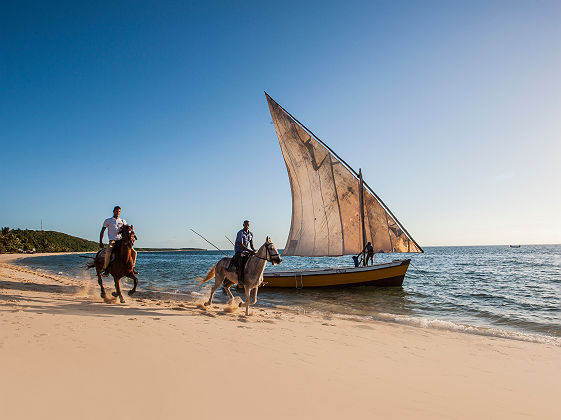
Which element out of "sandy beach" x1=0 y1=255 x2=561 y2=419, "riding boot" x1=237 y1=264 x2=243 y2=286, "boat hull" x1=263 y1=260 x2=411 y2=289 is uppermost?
"riding boot" x1=237 y1=264 x2=243 y2=286

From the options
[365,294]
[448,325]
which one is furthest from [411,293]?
[448,325]

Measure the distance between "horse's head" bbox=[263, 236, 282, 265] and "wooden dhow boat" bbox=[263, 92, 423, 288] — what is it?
33.6 ft

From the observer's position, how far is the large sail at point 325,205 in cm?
1944

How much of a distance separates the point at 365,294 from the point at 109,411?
51.6 feet

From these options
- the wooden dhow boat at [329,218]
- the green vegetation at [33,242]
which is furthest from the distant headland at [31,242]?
the wooden dhow boat at [329,218]

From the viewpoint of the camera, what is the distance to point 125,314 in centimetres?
802

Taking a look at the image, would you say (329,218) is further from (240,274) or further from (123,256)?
(123,256)

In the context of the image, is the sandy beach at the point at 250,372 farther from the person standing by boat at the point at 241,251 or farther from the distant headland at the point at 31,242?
the distant headland at the point at 31,242

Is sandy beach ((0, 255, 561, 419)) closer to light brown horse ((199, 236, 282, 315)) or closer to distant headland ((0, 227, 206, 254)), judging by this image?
light brown horse ((199, 236, 282, 315))

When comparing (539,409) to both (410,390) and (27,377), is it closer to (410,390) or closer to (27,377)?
(410,390)

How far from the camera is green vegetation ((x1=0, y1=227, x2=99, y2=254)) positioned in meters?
83.3

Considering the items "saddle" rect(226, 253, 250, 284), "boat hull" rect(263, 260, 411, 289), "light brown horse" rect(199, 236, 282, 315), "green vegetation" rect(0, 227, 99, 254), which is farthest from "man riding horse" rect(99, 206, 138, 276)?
"green vegetation" rect(0, 227, 99, 254)

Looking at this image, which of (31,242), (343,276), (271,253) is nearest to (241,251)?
(271,253)

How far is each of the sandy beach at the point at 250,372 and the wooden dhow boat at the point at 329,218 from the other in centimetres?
1124
